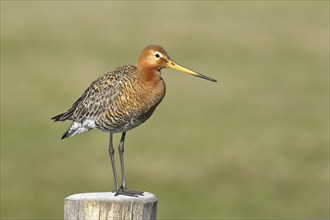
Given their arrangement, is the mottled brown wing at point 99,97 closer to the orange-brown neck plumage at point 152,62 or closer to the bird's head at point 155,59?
the orange-brown neck plumage at point 152,62

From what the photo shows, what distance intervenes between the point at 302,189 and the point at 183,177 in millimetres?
2136

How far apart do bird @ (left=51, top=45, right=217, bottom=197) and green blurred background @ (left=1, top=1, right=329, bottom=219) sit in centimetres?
743

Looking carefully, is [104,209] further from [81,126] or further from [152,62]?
[81,126]

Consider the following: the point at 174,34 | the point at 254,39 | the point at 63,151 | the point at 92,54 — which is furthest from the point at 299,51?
the point at 63,151

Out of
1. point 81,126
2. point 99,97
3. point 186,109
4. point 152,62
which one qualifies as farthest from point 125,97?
point 186,109

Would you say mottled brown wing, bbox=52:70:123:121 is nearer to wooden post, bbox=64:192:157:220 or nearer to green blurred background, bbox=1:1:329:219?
wooden post, bbox=64:192:157:220

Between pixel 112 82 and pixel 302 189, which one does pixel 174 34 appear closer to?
pixel 302 189

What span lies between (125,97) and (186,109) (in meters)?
15.6

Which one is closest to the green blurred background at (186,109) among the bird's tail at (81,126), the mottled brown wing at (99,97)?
the bird's tail at (81,126)

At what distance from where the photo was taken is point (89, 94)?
35.0 ft

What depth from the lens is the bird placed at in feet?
33.0

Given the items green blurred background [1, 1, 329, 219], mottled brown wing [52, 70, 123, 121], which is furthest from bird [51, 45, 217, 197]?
green blurred background [1, 1, 329, 219]

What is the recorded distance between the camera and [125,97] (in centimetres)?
1033

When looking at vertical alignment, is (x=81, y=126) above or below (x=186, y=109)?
below
